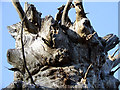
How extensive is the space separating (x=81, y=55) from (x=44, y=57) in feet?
1.87

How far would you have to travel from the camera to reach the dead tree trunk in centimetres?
358

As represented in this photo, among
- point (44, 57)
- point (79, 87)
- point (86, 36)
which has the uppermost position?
point (86, 36)

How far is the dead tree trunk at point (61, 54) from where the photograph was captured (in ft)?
11.7

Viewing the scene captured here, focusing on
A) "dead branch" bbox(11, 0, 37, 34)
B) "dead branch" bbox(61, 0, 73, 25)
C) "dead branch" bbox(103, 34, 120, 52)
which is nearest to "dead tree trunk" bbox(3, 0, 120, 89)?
"dead branch" bbox(11, 0, 37, 34)

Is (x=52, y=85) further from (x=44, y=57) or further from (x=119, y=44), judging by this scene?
(x=119, y=44)

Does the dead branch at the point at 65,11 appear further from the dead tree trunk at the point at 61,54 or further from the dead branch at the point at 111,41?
the dead branch at the point at 111,41

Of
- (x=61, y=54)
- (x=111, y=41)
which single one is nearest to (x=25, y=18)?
(x=61, y=54)

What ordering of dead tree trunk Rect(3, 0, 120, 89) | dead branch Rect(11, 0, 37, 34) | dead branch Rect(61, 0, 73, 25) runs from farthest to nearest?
1. dead branch Rect(61, 0, 73, 25)
2. dead branch Rect(11, 0, 37, 34)
3. dead tree trunk Rect(3, 0, 120, 89)

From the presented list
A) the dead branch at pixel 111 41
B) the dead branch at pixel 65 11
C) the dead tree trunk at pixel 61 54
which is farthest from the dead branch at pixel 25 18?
the dead branch at pixel 111 41

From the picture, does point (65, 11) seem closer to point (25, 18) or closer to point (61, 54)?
point (25, 18)

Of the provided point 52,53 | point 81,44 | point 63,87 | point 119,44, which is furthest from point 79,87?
point 119,44

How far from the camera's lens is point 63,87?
3.38 meters

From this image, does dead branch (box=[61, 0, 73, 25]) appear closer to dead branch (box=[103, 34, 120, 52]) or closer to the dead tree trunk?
the dead tree trunk

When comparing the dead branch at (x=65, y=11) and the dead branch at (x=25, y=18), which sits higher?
the dead branch at (x=65, y=11)
